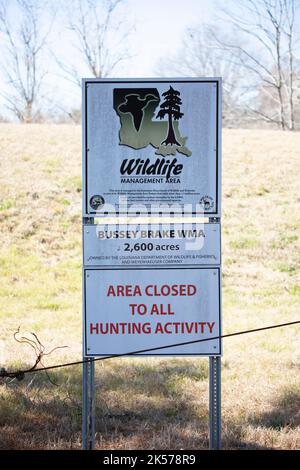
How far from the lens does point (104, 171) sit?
145 inches

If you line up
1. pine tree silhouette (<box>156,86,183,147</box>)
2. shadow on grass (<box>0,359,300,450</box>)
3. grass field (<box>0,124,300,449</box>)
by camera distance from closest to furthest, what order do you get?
pine tree silhouette (<box>156,86,183,147</box>)
shadow on grass (<box>0,359,300,450</box>)
grass field (<box>0,124,300,449</box>)

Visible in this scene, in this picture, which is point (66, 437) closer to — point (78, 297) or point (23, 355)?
point (23, 355)

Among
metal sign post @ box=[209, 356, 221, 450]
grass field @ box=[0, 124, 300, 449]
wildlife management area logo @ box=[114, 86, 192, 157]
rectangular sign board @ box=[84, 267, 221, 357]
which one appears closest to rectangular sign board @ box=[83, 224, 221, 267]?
rectangular sign board @ box=[84, 267, 221, 357]

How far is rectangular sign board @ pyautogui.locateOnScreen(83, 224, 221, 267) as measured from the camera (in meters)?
3.69

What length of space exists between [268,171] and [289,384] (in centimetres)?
946

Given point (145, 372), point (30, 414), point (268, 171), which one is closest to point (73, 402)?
point (30, 414)

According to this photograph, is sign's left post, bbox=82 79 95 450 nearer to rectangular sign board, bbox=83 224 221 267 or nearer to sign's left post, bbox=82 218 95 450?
sign's left post, bbox=82 218 95 450

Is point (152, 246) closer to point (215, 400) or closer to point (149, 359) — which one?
point (215, 400)

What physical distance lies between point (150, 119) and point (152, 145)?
16 centimetres

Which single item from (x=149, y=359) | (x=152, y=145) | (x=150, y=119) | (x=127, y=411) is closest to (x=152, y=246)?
(x=152, y=145)

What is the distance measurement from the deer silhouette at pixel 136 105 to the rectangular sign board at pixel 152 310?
95 centimetres

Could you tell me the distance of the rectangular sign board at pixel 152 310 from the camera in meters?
3.70

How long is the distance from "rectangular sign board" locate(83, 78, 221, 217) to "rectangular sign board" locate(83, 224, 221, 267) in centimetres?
13

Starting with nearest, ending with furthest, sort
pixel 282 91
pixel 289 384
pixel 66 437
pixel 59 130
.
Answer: pixel 66 437 → pixel 289 384 → pixel 59 130 → pixel 282 91
